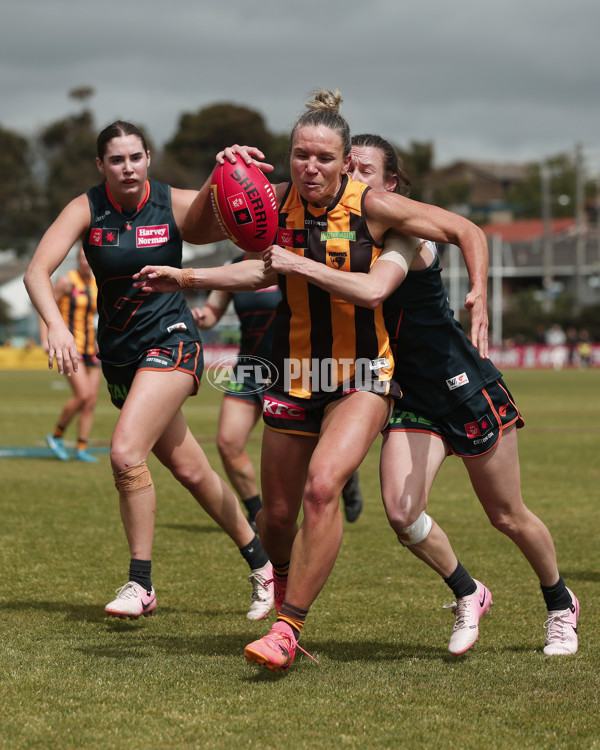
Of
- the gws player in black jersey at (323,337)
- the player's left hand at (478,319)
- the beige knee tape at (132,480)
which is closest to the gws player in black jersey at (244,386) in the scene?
the beige knee tape at (132,480)

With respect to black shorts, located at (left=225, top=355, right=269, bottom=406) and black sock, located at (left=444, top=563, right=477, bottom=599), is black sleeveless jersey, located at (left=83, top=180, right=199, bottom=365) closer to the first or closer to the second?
black sock, located at (left=444, top=563, right=477, bottom=599)

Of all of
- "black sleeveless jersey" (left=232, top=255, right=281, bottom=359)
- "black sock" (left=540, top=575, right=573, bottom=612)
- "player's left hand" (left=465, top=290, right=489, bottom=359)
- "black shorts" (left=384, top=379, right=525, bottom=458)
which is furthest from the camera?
"black sleeveless jersey" (left=232, top=255, right=281, bottom=359)

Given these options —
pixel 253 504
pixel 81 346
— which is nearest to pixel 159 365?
pixel 253 504

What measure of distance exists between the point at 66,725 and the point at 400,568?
349 cm

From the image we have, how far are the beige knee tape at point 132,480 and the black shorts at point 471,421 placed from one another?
4.32 ft

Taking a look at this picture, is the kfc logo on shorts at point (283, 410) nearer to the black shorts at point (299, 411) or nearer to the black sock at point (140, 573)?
the black shorts at point (299, 411)

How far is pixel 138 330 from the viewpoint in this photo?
5.58 m

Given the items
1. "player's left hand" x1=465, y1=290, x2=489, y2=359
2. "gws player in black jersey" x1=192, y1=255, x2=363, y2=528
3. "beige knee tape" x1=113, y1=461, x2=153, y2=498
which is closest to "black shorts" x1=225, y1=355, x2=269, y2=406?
"gws player in black jersey" x1=192, y1=255, x2=363, y2=528

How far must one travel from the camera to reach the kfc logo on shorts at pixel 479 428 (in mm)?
4816

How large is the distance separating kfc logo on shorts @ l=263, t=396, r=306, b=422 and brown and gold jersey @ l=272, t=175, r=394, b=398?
61 millimetres

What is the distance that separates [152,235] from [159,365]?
2.21 feet

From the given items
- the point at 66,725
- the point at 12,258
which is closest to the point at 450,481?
the point at 66,725

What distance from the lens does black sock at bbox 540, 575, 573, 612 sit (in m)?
4.99

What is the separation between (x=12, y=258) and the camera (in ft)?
343
